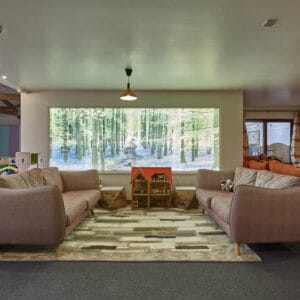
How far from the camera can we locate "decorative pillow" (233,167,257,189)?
456cm

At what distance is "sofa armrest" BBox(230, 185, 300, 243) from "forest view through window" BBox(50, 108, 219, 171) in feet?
10.7

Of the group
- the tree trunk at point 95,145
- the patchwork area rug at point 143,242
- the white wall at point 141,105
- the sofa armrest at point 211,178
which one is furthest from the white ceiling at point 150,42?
the patchwork area rug at point 143,242

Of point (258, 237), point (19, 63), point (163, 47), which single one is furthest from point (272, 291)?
point (19, 63)

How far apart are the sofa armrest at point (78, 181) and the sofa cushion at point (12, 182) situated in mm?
1438

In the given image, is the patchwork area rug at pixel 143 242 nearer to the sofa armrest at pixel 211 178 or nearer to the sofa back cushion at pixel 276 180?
the sofa armrest at pixel 211 178

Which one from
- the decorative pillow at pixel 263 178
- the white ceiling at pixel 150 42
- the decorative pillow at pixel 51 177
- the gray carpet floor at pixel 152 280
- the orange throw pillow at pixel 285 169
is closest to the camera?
the gray carpet floor at pixel 152 280

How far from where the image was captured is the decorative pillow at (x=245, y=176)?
4559 mm

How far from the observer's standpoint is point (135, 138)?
6.57m

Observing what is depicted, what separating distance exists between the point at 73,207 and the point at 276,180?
2472 millimetres

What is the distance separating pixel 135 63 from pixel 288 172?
2.64 metres

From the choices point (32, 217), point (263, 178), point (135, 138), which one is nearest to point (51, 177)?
point (32, 217)

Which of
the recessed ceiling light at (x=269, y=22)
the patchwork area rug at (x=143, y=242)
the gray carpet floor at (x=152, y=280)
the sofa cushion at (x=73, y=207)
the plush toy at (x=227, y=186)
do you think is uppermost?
the recessed ceiling light at (x=269, y=22)

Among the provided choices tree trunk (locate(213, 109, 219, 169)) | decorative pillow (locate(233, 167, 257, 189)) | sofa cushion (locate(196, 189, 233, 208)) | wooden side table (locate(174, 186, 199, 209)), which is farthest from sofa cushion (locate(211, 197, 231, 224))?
tree trunk (locate(213, 109, 219, 169))

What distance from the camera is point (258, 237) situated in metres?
3.26
